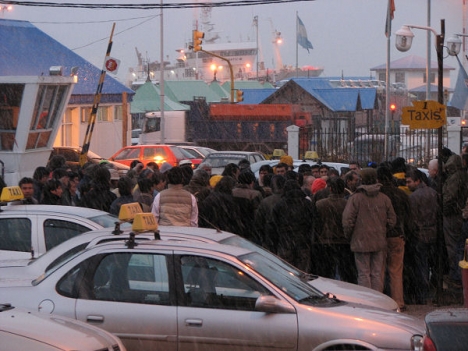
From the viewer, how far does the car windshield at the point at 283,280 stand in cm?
687

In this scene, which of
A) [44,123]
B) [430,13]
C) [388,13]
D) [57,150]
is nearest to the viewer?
[44,123]

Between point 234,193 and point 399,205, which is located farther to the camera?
point 234,193

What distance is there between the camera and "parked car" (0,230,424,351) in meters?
6.52

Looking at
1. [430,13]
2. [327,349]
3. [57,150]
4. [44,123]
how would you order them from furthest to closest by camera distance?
[430,13] → [57,150] → [44,123] → [327,349]

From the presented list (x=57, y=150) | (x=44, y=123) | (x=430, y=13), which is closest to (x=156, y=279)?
(x=44, y=123)

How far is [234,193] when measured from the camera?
11836 millimetres

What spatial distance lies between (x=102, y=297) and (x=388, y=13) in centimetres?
3439

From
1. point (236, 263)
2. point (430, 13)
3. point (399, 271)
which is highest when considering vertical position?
point (430, 13)

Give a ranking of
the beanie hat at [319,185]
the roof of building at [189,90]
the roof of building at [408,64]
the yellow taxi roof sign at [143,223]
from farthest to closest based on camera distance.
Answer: the roof of building at [408,64], the roof of building at [189,90], the beanie hat at [319,185], the yellow taxi roof sign at [143,223]

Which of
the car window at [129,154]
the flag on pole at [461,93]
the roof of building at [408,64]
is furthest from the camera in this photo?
the roof of building at [408,64]

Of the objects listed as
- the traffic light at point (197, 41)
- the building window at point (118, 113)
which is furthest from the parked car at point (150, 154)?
the building window at point (118, 113)

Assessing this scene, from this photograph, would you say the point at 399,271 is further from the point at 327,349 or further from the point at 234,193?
the point at 327,349

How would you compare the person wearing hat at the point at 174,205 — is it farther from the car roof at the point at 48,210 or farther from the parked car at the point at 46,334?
the parked car at the point at 46,334

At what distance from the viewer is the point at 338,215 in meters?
10.9
